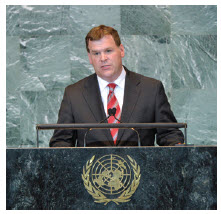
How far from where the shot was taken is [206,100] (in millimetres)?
4703

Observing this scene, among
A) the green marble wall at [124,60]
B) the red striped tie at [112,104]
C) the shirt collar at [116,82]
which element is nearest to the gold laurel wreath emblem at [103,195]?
the red striped tie at [112,104]

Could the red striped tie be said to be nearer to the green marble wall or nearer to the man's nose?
the man's nose

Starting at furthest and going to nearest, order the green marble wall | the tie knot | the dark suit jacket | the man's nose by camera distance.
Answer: the green marble wall → the tie knot → the man's nose → the dark suit jacket

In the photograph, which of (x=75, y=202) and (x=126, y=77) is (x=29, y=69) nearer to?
(x=126, y=77)

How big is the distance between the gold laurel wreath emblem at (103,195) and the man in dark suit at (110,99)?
97cm

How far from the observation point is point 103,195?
2043 mm

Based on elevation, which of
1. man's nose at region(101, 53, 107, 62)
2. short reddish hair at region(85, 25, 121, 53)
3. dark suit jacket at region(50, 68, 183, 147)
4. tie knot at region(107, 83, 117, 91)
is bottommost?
dark suit jacket at region(50, 68, 183, 147)

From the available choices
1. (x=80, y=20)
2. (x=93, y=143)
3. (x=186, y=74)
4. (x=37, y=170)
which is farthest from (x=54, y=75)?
(x=37, y=170)

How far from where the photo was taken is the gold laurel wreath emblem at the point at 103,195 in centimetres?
204

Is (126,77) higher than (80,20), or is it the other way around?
(80,20)

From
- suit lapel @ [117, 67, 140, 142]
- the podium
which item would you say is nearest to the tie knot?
suit lapel @ [117, 67, 140, 142]

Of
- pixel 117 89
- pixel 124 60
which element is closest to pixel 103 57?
pixel 117 89

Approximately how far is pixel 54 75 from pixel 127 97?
1.68m

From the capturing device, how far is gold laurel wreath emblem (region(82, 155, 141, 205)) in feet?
6.68
